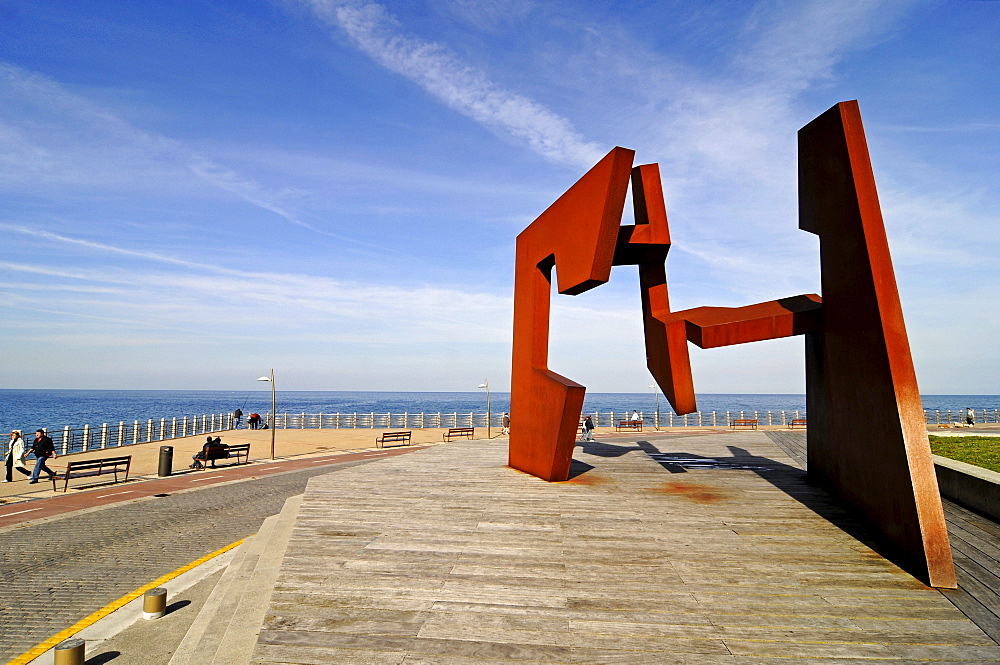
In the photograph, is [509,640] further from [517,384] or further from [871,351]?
[517,384]

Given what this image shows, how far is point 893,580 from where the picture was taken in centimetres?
514

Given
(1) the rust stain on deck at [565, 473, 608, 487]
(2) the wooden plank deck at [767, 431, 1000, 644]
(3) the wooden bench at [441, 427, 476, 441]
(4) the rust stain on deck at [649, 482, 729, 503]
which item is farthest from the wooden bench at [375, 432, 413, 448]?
(2) the wooden plank deck at [767, 431, 1000, 644]

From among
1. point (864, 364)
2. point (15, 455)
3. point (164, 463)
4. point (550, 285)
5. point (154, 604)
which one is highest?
point (550, 285)

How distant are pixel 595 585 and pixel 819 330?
5.24 meters

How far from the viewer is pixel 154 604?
6.34 meters

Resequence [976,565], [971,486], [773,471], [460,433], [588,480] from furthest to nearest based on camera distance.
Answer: [460,433]
[773,471]
[588,480]
[971,486]
[976,565]

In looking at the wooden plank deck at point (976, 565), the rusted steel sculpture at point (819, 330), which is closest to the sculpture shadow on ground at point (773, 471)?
the rusted steel sculpture at point (819, 330)

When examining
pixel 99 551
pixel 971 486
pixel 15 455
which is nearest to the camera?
pixel 971 486

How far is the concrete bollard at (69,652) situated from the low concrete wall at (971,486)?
10.5 meters

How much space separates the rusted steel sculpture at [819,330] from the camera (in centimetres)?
555

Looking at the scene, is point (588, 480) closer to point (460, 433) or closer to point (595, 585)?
point (595, 585)

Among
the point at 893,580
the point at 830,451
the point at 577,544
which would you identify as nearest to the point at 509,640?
the point at 577,544

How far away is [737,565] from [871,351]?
2.76 metres

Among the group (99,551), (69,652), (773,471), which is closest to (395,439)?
(99,551)
